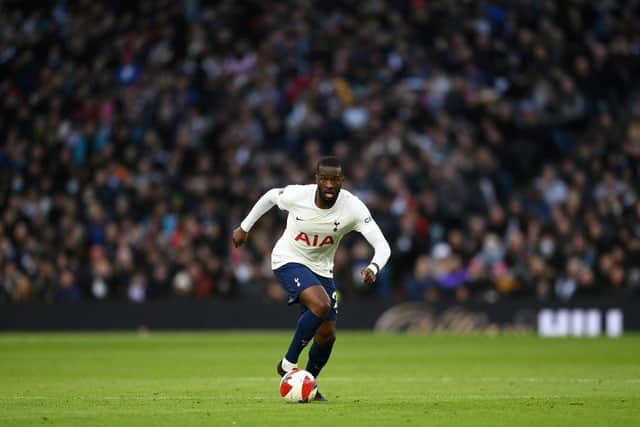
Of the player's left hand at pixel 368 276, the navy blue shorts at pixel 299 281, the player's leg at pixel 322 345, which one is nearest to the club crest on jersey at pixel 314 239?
the navy blue shorts at pixel 299 281

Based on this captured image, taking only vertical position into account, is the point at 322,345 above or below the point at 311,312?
below

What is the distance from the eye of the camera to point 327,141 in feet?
99.4

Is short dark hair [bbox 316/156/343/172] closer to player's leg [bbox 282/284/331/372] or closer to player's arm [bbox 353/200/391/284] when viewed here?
player's arm [bbox 353/200/391/284]

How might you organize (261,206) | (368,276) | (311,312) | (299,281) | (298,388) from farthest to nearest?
(261,206) → (299,281) → (311,312) → (298,388) → (368,276)

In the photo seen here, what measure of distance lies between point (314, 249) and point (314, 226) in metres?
0.28

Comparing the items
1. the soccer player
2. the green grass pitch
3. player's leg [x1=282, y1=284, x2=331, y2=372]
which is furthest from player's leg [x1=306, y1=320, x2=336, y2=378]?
the green grass pitch

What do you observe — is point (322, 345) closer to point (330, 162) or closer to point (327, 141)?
point (330, 162)

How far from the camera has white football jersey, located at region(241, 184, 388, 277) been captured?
12.5 meters

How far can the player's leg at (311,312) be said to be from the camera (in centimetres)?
1215

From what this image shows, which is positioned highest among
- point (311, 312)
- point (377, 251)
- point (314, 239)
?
point (314, 239)

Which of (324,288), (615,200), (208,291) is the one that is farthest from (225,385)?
(615,200)

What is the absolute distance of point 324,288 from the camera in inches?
497

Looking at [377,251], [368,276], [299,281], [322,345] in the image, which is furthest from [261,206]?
[368,276]

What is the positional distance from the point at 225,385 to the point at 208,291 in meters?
14.1
